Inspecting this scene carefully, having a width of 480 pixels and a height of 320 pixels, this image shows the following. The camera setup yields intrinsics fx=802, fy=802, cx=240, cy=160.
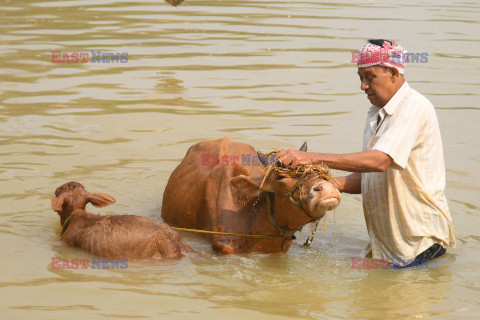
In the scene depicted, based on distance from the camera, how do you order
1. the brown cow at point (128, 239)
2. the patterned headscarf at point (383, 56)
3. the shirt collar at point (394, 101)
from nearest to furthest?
the patterned headscarf at point (383, 56) → the shirt collar at point (394, 101) → the brown cow at point (128, 239)

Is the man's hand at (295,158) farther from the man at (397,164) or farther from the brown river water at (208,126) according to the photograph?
the brown river water at (208,126)

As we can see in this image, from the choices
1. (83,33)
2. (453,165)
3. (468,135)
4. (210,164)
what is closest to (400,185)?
(210,164)

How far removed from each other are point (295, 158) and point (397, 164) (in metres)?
0.88

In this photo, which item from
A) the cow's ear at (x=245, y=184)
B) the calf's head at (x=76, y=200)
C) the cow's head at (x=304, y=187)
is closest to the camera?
the cow's head at (x=304, y=187)

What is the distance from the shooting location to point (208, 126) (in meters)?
12.4

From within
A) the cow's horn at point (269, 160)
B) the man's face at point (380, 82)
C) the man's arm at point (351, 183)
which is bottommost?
the man's arm at point (351, 183)

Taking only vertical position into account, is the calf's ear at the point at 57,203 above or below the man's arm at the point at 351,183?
below

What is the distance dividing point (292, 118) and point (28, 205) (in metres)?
5.17

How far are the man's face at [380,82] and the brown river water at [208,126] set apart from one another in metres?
1.63

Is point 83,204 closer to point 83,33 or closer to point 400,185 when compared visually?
point 400,185

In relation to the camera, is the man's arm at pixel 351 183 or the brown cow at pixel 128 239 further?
the man's arm at pixel 351 183

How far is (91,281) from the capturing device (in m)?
6.95

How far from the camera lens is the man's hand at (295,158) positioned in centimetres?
655

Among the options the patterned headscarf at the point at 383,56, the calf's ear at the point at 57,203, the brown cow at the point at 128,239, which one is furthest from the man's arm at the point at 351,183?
the calf's ear at the point at 57,203
